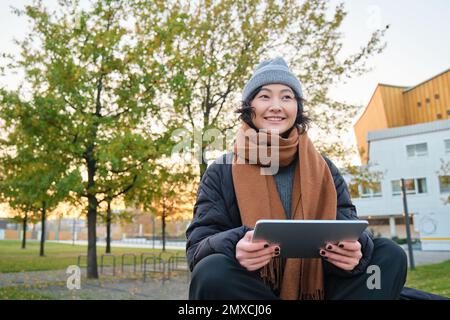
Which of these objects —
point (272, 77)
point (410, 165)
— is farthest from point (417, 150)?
point (272, 77)

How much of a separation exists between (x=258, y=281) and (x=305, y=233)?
304 millimetres

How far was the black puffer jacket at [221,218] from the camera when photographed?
5.79 ft

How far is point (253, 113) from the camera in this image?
247 cm

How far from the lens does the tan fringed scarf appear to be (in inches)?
74.0

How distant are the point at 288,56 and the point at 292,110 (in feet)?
30.4

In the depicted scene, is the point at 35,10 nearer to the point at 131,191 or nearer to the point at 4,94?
the point at 4,94

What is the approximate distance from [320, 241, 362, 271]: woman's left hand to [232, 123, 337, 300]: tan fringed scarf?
0.17 metres

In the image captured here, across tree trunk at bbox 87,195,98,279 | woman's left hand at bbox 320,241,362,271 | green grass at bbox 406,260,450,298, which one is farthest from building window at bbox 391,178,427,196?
woman's left hand at bbox 320,241,362,271

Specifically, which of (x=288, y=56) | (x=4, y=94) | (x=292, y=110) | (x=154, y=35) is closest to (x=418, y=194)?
(x=288, y=56)

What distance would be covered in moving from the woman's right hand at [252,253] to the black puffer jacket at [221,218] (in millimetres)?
59

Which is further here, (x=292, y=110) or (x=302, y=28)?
(x=302, y=28)
